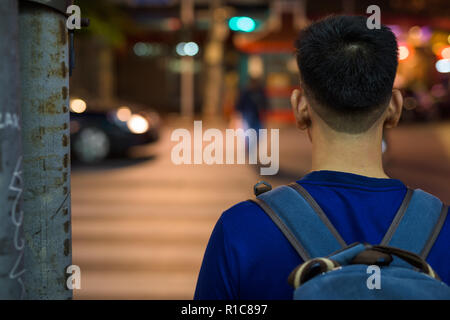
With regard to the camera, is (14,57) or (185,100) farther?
(185,100)

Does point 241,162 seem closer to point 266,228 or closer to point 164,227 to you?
point 164,227

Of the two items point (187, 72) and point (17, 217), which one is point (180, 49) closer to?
point (187, 72)

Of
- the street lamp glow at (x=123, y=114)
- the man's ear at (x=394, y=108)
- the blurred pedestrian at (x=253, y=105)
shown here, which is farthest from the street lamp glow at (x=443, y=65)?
the man's ear at (x=394, y=108)

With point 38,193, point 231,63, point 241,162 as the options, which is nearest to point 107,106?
point 241,162

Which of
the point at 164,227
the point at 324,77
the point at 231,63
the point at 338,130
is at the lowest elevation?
the point at 164,227

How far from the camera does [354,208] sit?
1512mm

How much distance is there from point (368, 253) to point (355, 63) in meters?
0.48

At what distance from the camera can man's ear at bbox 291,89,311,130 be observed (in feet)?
5.55

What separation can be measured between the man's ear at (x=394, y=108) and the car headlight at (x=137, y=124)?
1280cm

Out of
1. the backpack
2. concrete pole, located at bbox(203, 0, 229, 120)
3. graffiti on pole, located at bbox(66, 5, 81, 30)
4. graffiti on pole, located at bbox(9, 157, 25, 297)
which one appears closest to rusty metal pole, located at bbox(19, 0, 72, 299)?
graffiti on pole, located at bbox(66, 5, 81, 30)

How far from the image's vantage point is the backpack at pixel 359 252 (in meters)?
1.30

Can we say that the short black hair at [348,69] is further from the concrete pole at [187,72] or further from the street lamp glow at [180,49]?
the concrete pole at [187,72]

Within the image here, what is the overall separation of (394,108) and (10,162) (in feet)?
3.25

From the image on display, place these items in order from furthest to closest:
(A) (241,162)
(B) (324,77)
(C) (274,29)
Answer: (C) (274,29) → (A) (241,162) → (B) (324,77)
